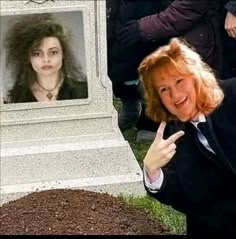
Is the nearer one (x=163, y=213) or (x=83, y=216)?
(x=83, y=216)

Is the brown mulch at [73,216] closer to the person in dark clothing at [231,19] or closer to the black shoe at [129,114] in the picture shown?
the person in dark clothing at [231,19]

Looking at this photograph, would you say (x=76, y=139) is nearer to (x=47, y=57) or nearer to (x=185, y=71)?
(x=47, y=57)

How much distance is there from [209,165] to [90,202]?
1.06 meters

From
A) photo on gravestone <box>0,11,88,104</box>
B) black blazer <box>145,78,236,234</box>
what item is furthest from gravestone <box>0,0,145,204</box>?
black blazer <box>145,78,236,234</box>

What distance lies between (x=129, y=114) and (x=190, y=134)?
242 centimetres

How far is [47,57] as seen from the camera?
414cm

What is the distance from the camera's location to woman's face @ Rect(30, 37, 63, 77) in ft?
13.5

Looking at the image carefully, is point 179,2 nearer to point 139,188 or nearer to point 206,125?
point 139,188

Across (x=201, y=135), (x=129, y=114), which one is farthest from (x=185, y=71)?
(x=129, y=114)

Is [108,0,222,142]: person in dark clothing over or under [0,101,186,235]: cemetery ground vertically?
over

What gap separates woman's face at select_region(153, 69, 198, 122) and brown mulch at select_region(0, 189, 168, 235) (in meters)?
0.92

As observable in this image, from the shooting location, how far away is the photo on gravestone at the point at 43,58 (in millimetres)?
4105

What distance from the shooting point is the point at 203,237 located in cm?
324

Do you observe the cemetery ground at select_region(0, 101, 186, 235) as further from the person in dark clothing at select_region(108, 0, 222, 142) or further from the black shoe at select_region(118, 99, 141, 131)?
the black shoe at select_region(118, 99, 141, 131)
